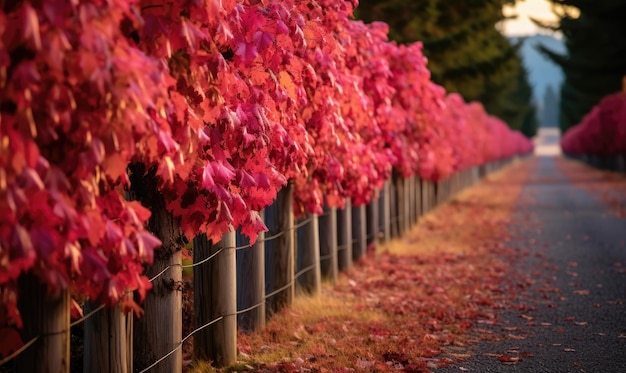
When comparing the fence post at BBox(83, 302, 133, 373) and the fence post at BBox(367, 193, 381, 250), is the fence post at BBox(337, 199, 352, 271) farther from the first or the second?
the fence post at BBox(83, 302, 133, 373)

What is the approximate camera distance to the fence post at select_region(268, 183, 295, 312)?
8.55 metres

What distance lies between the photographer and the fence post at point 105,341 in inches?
189

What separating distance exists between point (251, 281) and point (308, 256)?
2327mm

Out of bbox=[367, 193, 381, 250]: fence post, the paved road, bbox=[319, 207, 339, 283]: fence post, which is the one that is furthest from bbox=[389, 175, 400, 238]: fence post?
bbox=[319, 207, 339, 283]: fence post

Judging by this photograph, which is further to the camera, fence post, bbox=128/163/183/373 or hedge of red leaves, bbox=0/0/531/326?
fence post, bbox=128/163/183/373

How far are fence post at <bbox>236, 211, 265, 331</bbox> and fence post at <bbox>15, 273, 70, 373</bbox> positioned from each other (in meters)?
3.42

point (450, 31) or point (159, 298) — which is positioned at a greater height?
point (450, 31)

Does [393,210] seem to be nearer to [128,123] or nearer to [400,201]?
[400,201]

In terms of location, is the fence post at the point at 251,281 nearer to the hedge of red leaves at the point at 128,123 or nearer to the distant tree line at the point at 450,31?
the hedge of red leaves at the point at 128,123

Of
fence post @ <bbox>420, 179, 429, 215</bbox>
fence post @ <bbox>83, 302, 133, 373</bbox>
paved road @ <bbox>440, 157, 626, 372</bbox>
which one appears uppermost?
fence post @ <bbox>83, 302, 133, 373</bbox>

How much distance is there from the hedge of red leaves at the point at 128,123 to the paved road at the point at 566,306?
2.65 meters

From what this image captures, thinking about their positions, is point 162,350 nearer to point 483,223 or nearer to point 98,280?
point 98,280

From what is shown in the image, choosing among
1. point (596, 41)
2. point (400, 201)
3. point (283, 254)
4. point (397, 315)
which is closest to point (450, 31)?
point (400, 201)

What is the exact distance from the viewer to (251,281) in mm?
7613
